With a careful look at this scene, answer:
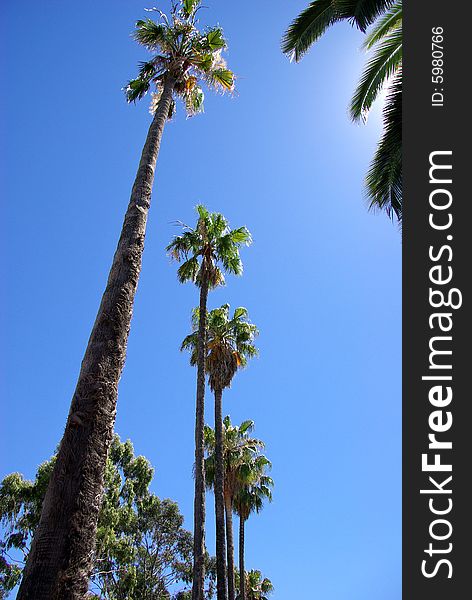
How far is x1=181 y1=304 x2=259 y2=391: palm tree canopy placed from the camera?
847 inches

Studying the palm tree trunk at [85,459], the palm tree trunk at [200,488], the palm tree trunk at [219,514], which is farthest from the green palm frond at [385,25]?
the palm tree trunk at [219,514]

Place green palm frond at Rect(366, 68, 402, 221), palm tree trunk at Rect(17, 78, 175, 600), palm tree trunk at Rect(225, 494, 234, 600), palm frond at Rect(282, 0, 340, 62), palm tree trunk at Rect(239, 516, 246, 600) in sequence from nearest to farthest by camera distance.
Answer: palm tree trunk at Rect(17, 78, 175, 600) < green palm frond at Rect(366, 68, 402, 221) < palm frond at Rect(282, 0, 340, 62) < palm tree trunk at Rect(225, 494, 234, 600) < palm tree trunk at Rect(239, 516, 246, 600)

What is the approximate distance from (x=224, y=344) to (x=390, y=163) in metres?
12.7

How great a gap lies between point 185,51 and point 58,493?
360 inches

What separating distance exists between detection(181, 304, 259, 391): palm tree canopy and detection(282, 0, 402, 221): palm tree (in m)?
11.7

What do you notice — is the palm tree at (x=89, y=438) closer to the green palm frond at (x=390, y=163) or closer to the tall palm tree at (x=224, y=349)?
the green palm frond at (x=390, y=163)

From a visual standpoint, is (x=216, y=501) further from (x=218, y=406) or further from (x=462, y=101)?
(x=462, y=101)

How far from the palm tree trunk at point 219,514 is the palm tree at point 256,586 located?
15525mm

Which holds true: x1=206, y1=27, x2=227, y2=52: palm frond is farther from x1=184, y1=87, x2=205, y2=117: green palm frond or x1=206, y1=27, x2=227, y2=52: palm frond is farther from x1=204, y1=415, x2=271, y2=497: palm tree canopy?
x1=204, y1=415, x2=271, y2=497: palm tree canopy

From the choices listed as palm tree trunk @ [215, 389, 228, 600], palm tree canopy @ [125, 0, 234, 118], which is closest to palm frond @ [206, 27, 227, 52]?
palm tree canopy @ [125, 0, 234, 118]

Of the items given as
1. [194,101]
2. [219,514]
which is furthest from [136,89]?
[219,514]

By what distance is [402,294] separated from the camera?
14.9 ft

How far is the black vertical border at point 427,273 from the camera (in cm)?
396

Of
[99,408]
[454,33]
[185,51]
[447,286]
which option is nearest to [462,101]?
[454,33]
